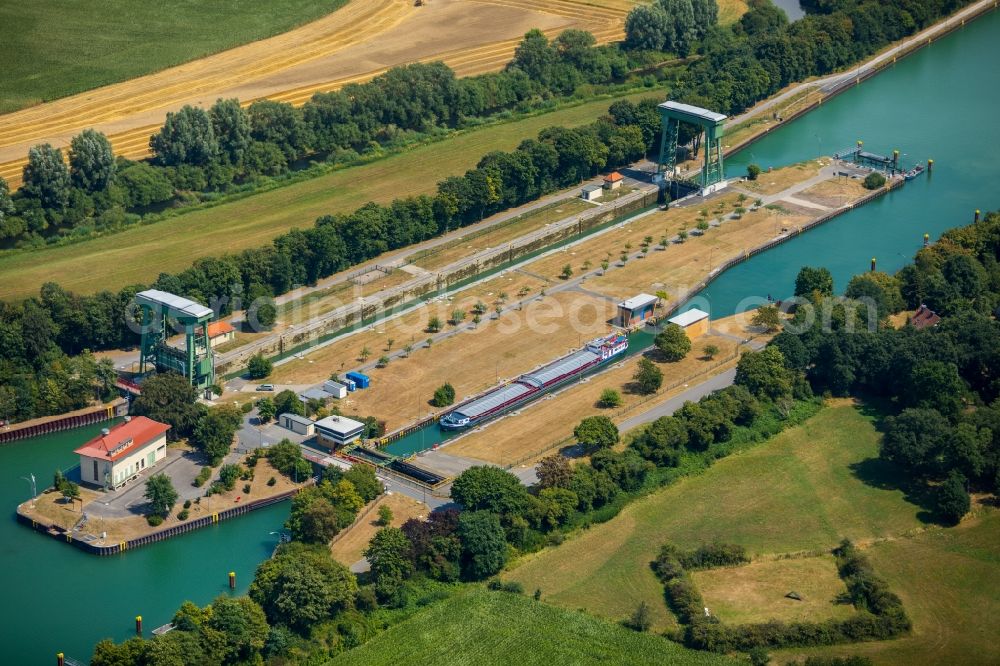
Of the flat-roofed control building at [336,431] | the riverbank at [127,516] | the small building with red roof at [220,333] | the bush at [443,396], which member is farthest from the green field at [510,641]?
the small building with red roof at [220,333]

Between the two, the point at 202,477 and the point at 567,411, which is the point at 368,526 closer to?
the point at 202,477

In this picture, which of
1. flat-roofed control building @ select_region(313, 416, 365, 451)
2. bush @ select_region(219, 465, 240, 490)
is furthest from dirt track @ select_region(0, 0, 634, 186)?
bush @ select_region(219, 465, 240, 490)

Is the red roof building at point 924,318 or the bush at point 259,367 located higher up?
the bush at point 259,367

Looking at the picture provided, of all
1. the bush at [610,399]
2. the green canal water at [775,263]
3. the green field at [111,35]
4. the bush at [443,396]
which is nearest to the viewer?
the green canal water at [775,263]

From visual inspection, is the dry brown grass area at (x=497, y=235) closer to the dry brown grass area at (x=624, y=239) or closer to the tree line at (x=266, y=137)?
Result: the dry brown grass area at (x=624, y=239)

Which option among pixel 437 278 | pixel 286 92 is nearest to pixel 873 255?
pixel 437 278

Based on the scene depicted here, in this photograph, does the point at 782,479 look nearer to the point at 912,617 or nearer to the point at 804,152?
the point at 912,617
